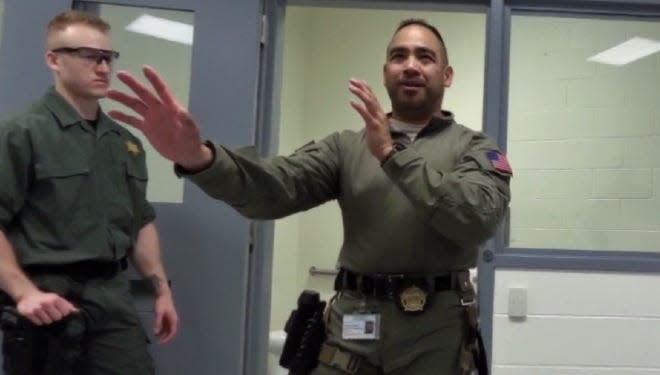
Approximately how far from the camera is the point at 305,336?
56.9 inches

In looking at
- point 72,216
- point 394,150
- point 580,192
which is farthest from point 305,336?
point 580,192

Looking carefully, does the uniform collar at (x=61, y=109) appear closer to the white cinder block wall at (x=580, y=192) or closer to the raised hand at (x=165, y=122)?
the raised hand at (x=165, y=122)

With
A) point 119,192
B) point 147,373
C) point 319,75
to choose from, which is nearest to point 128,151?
point 119,192

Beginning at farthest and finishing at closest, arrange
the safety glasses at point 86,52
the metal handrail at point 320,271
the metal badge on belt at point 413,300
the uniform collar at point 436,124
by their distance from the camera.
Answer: the metal handrail at point 320,271, the safety glasses at point 86,52, the uniform collar at point 436,124, the metal badge on belt at point 413,300

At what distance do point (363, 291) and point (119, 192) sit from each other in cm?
77

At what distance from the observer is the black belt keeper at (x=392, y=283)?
54.5 inches

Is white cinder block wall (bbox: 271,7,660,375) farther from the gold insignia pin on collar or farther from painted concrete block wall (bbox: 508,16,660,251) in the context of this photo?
the gold insignia pin on collar

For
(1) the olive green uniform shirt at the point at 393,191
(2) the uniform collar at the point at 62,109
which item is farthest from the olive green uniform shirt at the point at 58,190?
(1) the olive green uniform shirt at the point at 393,191

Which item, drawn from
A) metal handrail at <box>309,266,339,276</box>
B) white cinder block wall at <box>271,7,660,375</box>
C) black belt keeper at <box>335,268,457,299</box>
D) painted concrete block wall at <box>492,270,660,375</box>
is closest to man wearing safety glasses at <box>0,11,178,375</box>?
black belt keeper at <box>335,268,457,299</box>

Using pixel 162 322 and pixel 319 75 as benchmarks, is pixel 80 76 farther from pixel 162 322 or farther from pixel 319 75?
pixel 319 75

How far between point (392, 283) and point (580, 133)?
139cm

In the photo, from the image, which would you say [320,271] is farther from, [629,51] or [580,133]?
[629,51]

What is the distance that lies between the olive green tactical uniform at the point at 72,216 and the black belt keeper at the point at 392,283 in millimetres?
682

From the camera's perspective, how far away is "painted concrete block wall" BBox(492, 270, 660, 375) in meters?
2.24
